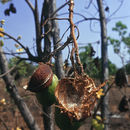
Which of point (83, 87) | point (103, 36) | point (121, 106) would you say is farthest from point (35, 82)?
point (121, 106)

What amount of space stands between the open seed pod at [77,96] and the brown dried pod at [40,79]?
107 mm

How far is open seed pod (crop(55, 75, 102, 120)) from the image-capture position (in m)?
0.93

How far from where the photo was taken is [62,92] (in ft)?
3.29

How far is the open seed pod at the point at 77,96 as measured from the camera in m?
0.93

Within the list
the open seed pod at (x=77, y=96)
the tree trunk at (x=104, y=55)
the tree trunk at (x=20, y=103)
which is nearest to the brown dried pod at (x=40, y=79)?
the open seed pod at (x=77, y=96)

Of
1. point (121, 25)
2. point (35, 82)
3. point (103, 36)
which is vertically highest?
point (121, 25)

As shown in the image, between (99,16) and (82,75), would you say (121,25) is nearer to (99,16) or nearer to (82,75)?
(99,16)

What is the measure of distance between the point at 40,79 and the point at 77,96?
185mm

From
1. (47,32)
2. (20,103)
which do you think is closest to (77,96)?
(47,32)

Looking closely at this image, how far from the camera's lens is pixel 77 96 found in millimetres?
1013

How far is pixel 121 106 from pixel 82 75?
9.82 ft

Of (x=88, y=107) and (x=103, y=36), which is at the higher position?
(x=103, y=36)

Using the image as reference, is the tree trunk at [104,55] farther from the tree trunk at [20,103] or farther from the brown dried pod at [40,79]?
the brown dried pod at [40,79]

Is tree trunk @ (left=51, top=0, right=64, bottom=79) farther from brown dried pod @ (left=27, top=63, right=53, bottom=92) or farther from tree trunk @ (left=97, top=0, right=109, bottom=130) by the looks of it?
tree trunk @ (left=97, top=0, right=109, bottom=130)
